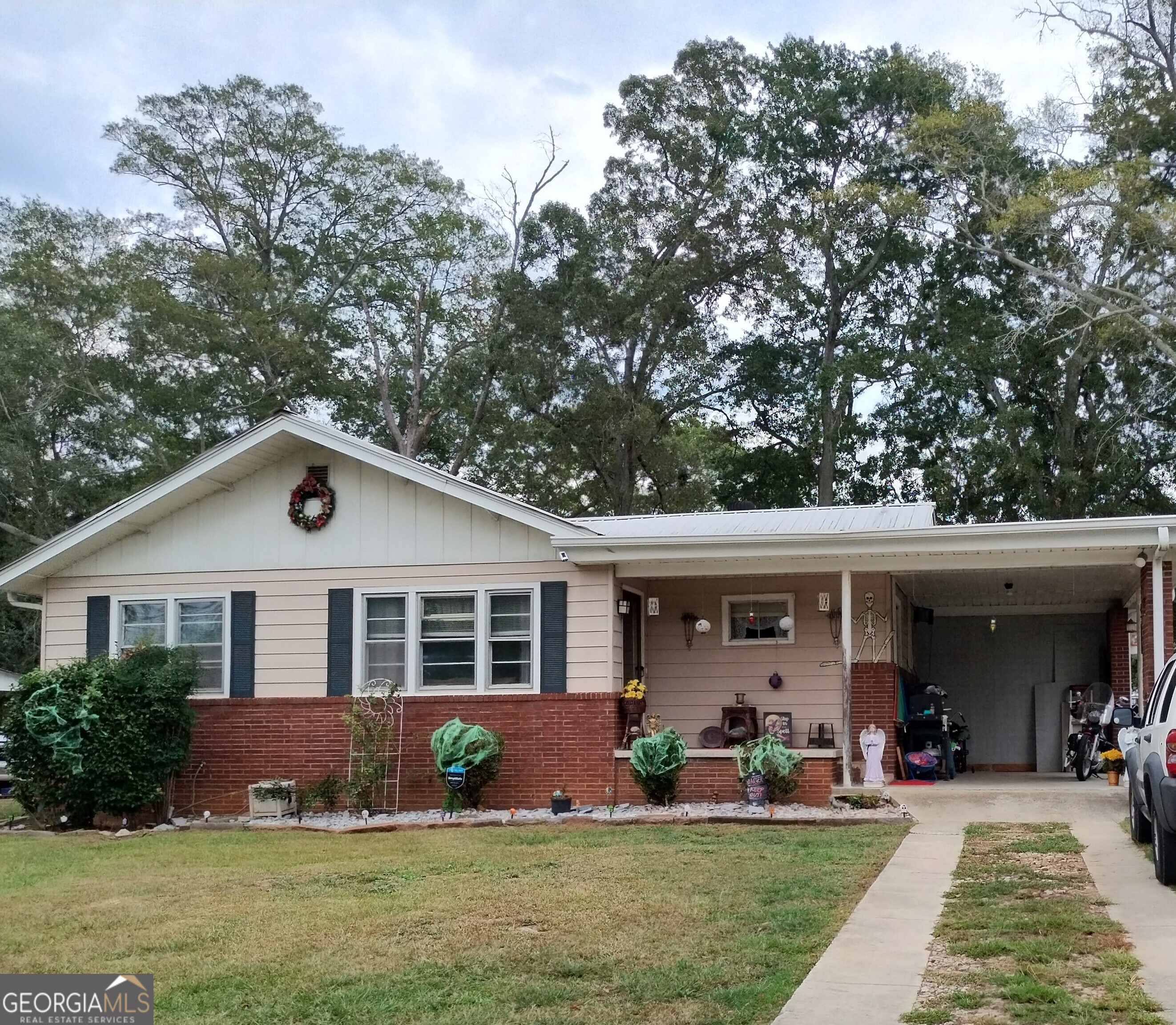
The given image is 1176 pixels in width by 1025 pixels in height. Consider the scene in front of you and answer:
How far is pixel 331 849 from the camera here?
11289mm

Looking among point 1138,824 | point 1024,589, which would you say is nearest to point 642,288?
point 1024,589

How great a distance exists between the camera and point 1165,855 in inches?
324

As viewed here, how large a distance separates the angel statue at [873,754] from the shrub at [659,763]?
2.13 meters

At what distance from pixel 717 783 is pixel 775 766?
918mm

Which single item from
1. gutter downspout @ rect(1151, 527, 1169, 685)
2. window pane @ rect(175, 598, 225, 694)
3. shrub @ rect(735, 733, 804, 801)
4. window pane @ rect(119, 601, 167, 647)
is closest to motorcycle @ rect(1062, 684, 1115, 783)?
gutter downspout @ rect(1151, 527, 1169, 685)

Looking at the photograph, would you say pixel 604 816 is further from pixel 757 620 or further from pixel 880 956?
pixel 880 956

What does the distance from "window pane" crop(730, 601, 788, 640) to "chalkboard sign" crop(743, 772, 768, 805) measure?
10.1ft

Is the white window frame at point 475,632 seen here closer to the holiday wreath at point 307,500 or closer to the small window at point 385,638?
the small window at point 385,638

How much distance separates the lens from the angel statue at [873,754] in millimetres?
14281

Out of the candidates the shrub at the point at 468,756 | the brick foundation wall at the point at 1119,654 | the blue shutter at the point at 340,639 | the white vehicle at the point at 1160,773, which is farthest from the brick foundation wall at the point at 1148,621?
the blue shutter at the point at 340,639

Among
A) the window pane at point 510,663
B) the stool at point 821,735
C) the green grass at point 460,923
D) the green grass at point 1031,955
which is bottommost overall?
the green grass at point 460,923

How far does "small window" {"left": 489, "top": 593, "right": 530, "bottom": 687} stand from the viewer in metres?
14.6

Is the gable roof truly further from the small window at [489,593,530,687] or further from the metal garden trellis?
the metal garden trellis

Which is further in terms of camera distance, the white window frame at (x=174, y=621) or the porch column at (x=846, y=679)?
the white window frame at (x=174, y=621)
